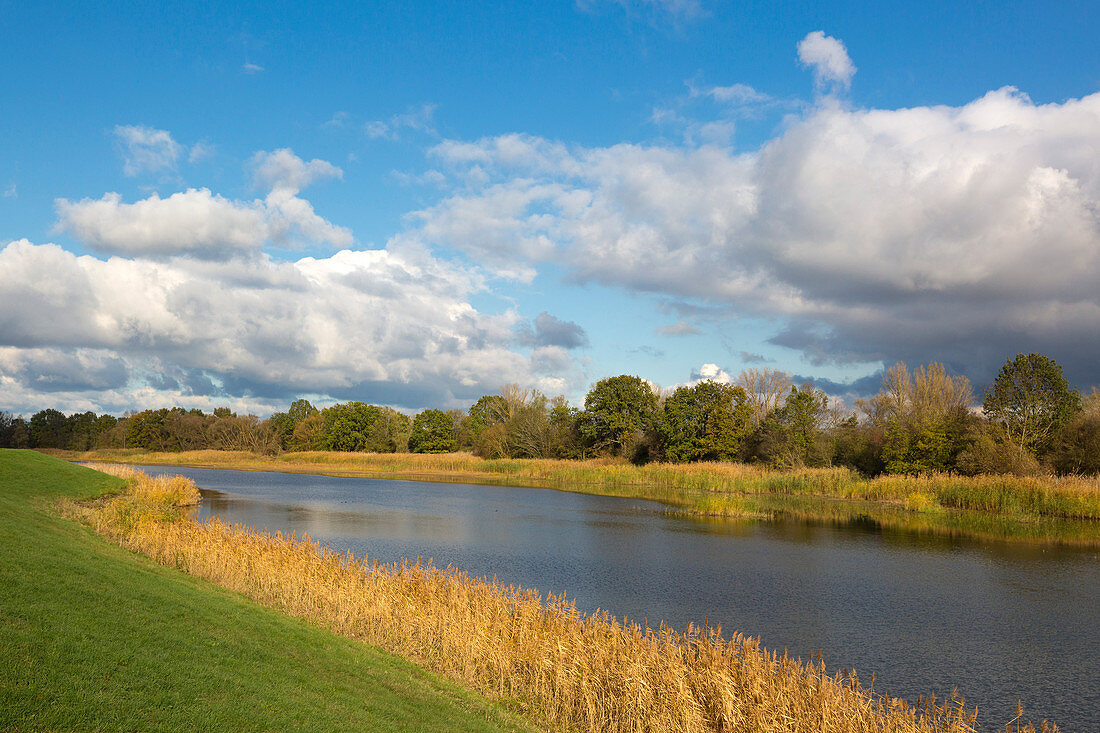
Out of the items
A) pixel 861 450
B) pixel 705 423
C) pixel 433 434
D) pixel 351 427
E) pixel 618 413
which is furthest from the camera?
pixel 351 427

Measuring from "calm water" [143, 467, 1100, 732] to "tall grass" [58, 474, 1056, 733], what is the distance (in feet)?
7.19

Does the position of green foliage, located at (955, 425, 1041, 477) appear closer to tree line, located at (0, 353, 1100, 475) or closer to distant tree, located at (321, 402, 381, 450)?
tree line, located at (0, 353, 1100, 475)

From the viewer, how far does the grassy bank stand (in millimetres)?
33219

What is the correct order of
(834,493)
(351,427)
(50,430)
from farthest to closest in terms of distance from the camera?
(50,430)
(351,427)
(834,493)

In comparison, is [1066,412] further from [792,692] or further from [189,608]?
[189,608]

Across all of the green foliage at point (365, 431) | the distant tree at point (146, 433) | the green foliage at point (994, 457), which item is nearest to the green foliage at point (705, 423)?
the green foliage at point (994, 457)

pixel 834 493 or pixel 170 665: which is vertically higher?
pixel 170 665

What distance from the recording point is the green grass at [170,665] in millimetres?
5344

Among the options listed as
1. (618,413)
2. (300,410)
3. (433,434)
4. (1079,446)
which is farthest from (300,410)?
(1079,446)

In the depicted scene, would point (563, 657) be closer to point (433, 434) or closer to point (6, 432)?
point (433, 434)

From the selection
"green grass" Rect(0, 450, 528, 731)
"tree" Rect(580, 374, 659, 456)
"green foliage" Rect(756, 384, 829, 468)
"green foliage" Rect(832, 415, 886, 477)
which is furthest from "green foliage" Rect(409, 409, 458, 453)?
"green grass" Rect(0, 450, 528, 731)

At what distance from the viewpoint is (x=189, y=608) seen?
8953 millimetres

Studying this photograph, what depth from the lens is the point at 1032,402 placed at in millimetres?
44344

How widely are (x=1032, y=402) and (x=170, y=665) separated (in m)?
52.3
